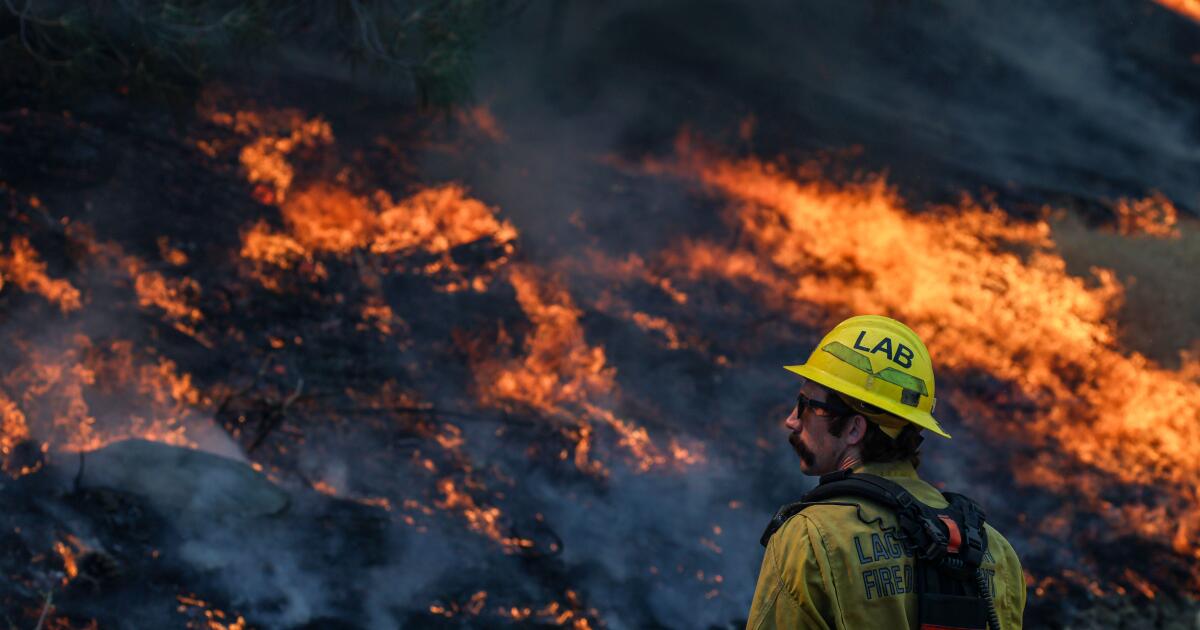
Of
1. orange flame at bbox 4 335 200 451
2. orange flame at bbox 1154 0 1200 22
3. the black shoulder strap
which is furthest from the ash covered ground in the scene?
Answer: orange flame at bbox 1154 0 1200 22

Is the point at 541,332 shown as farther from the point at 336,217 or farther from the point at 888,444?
the point at 888,444

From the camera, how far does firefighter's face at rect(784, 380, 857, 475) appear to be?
2.33 meters

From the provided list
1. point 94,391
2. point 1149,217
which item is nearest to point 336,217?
point 94,391

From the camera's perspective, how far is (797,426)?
7.96ft

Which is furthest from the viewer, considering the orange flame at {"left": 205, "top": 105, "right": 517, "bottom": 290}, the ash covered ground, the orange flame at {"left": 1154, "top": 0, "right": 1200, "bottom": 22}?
the orange flame at {"left": 1154, "top": 0, "right": 1200, "bottom": 22}

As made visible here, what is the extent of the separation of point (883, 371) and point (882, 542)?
529 mm

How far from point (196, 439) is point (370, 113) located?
16.1 feet

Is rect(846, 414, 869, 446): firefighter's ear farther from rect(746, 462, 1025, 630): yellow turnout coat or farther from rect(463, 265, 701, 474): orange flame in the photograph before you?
rect(463, 265, 701, 474): orange flame

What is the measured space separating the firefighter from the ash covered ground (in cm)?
311

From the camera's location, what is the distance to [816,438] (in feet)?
7.79

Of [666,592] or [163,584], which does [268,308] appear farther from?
[666,592]

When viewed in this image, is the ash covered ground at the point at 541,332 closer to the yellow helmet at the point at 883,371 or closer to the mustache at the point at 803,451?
the mustache at the point at 803,451

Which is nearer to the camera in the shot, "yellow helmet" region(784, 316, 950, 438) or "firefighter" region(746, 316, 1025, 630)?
"firefighter" region(746, 316, 1025, 630)

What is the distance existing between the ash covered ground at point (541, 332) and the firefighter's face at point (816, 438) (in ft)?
9.69
